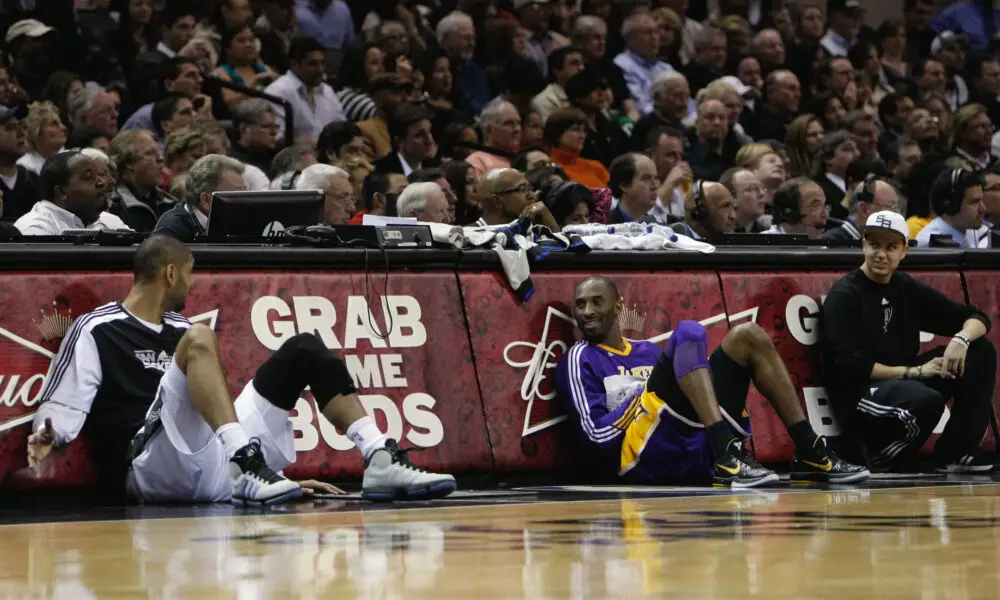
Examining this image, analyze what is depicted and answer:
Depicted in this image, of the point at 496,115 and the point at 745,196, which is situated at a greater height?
the point at 496,115

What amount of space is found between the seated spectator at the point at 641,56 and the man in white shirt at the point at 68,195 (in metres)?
7.90

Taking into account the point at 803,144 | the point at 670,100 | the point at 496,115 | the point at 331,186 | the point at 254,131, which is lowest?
the point at 331,186

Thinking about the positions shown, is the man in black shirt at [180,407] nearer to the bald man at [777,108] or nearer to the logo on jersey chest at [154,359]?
the logo on jersey chest at [154,359]

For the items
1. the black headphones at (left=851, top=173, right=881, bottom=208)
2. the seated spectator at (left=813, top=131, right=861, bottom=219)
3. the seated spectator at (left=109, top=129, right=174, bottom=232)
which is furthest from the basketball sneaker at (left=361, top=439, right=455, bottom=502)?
the seated spectator at (left=813, top=131, right=861, bottom=219)

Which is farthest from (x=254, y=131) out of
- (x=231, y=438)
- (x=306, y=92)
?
(x=231, y=438)

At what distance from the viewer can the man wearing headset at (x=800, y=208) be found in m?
11.4

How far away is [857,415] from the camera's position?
8.84 m

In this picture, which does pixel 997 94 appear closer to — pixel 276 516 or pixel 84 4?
pixel 84 4

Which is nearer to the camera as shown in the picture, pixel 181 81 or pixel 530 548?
pixel 530 548

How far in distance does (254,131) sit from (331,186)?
91.7 inches

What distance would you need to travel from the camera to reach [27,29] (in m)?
12.9

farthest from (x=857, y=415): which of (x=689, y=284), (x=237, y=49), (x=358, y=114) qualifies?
(x=237, y=49)

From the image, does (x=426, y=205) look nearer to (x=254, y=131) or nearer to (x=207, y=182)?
(x=207, y=182)

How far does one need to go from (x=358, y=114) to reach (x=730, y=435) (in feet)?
21.1
